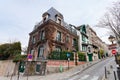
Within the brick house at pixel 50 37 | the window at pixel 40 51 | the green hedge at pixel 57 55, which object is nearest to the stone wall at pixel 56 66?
the green hedge at pixel 57 55

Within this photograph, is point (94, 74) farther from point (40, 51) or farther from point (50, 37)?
point (40, 51)

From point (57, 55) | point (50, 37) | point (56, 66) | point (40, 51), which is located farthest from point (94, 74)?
point (40, 51)

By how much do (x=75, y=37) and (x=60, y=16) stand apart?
757 cm

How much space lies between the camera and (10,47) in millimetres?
31797

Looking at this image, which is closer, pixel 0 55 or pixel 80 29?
pixel 0 55

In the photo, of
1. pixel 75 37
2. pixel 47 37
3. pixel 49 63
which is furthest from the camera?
pixel 75 37

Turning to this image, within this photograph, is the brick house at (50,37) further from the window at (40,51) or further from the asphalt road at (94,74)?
the asphalt road at (94,74)

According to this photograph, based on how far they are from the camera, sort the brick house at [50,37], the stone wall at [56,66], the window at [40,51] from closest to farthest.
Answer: the stone wall at [56,66] < the brick house at [50,37] < the window at [40,51]

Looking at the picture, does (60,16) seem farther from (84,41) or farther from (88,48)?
(88,48)

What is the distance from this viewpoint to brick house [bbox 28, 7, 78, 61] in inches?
1055

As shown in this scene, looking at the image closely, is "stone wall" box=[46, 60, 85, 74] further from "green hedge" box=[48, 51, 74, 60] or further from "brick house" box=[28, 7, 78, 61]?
"brick house" box=[28, 7, 78, 61]

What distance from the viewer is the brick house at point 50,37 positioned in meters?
26.8

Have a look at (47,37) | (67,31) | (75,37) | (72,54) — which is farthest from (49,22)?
(75,37)

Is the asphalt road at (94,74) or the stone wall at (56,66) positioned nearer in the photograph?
the asphalt road at (94,74)
